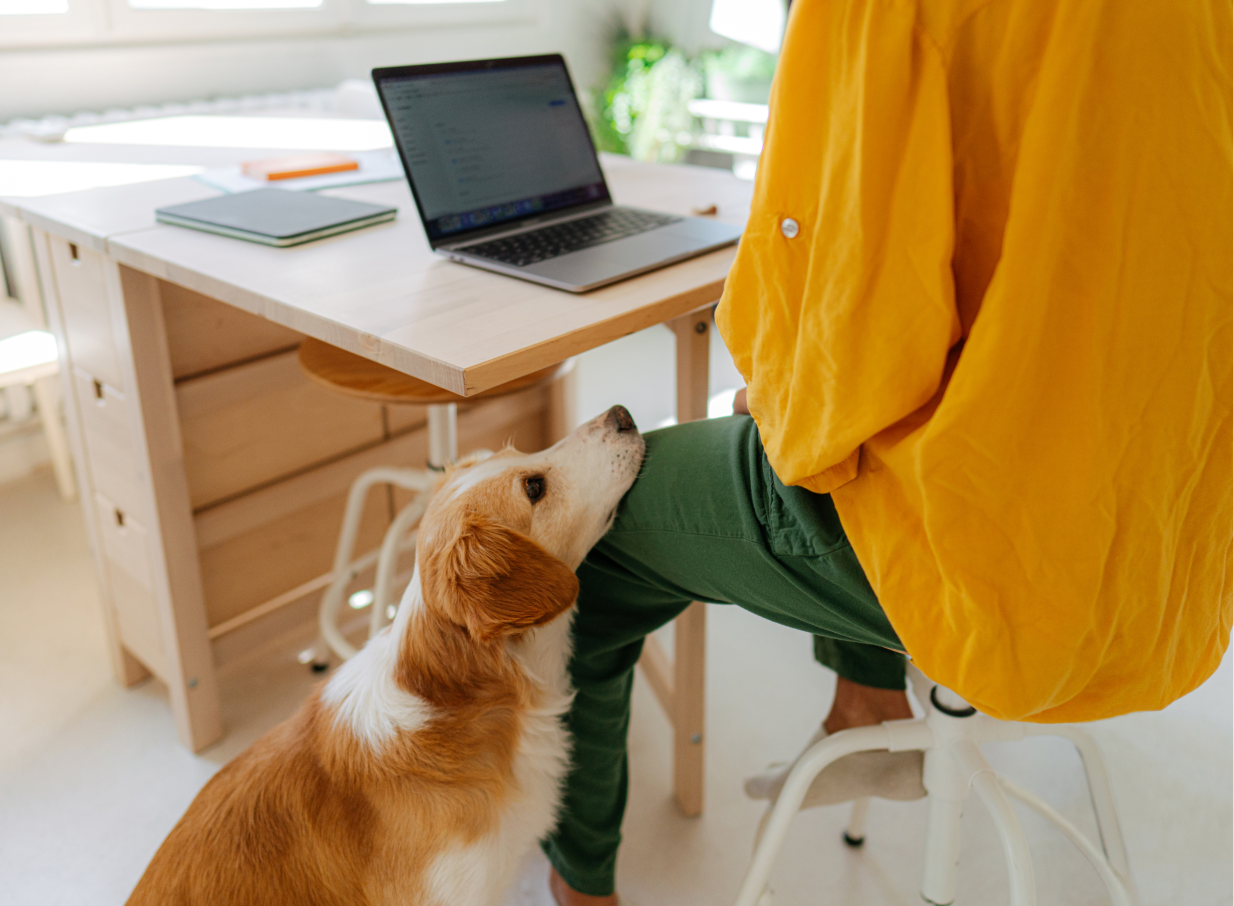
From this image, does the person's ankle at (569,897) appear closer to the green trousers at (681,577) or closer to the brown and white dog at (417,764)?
the green trousers at (681,577)

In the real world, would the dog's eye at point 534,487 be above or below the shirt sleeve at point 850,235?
below

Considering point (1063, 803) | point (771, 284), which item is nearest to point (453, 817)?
point (771, 284)

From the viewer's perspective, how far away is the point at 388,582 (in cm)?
159

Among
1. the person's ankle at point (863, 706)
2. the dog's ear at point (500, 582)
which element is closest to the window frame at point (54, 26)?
the dog's ear at point (500, 582)

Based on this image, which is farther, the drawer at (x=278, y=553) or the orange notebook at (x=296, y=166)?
the drawer at (x=278, y=553)

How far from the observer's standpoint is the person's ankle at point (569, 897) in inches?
49.7

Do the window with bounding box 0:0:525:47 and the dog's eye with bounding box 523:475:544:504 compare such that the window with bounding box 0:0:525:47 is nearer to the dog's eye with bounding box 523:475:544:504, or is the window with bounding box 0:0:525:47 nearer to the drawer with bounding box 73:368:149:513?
the drawer with bounding box 73:368:149:513

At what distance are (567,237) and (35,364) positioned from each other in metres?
1.38

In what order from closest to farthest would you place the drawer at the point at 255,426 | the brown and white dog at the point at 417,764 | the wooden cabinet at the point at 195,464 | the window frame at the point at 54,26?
the brown and white dog at the point at 417,764 < the wooden cabinet at the point at 195,464 < the drawer at the point at 255,426 < the window frame at the point at 54,26

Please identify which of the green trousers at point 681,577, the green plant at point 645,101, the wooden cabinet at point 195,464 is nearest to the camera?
the green trousers at point 681,577

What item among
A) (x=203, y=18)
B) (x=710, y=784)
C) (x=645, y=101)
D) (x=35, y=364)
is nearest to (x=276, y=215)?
(x=35, y=364)

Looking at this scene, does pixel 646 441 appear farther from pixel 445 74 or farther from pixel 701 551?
pixel 445 74

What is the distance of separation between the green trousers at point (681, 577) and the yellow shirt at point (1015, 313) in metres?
0.09

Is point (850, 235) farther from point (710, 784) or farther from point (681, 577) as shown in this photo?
point (710, 784)
